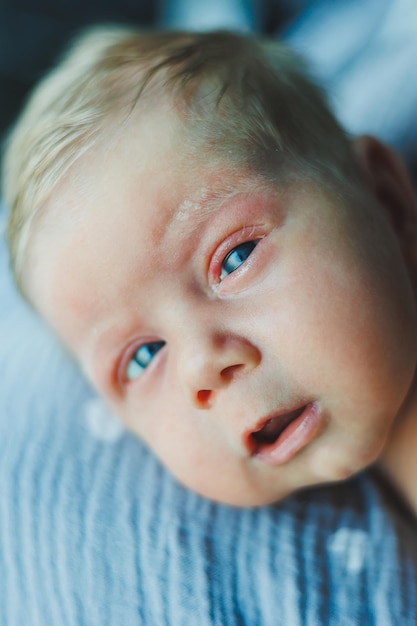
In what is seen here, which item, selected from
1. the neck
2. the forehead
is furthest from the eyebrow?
Result: the neck

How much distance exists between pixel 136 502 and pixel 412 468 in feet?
1.12

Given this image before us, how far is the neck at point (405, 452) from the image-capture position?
0.83 m

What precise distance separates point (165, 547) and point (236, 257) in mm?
346

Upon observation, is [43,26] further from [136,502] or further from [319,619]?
[319,619]

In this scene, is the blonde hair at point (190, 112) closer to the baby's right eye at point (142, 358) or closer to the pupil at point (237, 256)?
the pupil at point (237, 256)

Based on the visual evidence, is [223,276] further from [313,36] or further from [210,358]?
[313,36]

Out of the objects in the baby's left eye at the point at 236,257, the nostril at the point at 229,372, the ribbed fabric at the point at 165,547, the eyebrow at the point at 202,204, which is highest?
the eyebrow at the point at 202,204

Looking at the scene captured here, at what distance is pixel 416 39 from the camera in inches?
49.9

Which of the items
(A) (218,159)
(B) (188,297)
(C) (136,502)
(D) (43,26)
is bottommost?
(D) (43,26)

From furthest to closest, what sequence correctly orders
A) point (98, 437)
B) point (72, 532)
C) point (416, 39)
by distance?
point (416, 39) → point (98, 437) → point (72, 532)

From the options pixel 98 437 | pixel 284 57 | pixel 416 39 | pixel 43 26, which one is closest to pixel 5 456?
pixel 98 437

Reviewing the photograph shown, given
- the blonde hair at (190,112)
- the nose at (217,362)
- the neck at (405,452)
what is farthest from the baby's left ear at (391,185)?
the nose at (217,362)

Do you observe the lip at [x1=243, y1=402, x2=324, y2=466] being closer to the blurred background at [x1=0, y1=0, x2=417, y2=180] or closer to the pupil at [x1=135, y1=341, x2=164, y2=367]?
the pupil at [x1=135, y1=341, x2=164, y2=367]

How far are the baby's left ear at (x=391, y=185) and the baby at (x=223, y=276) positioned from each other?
0.28ft
